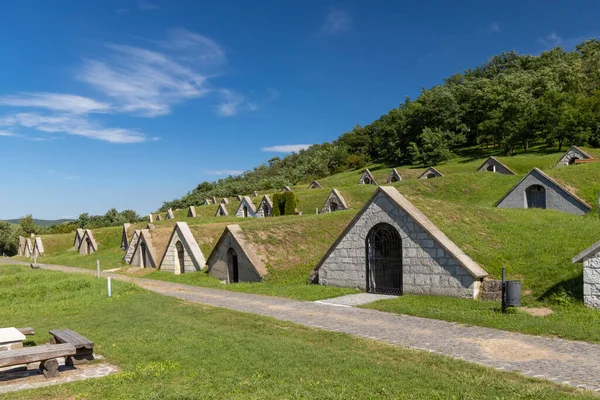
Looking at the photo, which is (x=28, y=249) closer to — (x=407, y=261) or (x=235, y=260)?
(x=235, y=260)

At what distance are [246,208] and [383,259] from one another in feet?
136

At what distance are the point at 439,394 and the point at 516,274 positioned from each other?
9659 mm

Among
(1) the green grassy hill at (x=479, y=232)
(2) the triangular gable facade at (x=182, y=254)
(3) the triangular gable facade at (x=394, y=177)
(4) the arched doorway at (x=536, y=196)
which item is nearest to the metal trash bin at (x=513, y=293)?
(1) the green grassy hill at (x=479, y=232)

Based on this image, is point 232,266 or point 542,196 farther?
point 542,196

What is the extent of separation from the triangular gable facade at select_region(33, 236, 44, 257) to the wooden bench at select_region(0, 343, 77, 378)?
192 feet

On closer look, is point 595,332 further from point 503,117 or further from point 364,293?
point 503,117

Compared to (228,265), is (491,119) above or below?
above

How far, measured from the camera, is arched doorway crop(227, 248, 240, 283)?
2473cm

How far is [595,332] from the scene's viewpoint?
1028 centimetres

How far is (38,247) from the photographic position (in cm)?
6022

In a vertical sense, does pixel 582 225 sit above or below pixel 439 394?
above

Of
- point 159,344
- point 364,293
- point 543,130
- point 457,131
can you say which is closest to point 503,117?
point 543,130

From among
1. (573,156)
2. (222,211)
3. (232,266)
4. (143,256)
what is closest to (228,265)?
(232,266)

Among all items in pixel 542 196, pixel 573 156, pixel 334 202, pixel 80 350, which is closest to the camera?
pixel 80 350
